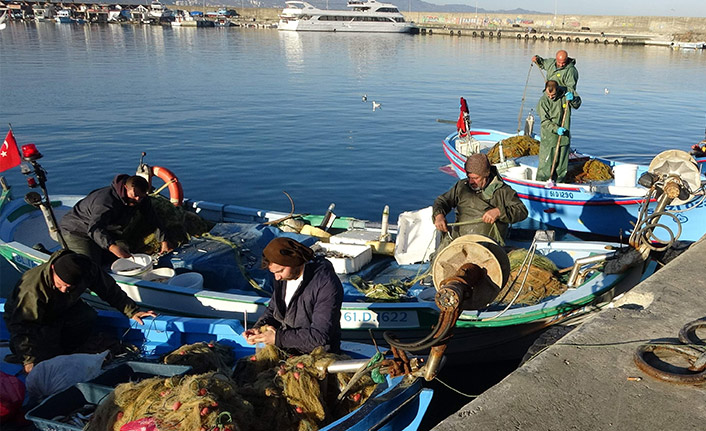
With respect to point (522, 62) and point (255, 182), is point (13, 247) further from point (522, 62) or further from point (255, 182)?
point (522, 62)

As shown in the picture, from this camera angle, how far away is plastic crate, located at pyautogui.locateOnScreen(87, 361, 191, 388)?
4875mm

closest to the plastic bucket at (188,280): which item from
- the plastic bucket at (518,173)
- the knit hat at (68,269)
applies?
the knit hat at (68,269)

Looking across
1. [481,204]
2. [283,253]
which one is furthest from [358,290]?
[283,253]

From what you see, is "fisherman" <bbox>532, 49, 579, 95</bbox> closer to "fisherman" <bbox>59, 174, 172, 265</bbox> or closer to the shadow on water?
the shadow on water

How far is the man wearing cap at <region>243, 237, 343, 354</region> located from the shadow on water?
2.85m

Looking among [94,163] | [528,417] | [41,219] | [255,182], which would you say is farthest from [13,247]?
[94,163]

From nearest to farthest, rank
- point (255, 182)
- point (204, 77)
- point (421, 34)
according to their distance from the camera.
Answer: point (255, 182), point (204, 77), point (421, 34)

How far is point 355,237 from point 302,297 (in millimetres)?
4282

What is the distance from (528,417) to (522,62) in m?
50.8

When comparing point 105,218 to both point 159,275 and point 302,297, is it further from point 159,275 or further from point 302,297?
point 302,297

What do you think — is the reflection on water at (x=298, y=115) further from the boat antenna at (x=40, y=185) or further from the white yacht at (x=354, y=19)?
the white yacht at (x=354, y=19)

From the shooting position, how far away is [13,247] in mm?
8211

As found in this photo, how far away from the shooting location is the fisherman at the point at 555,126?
434 inches

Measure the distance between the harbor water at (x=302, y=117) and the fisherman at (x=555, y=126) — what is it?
323 centimetres
